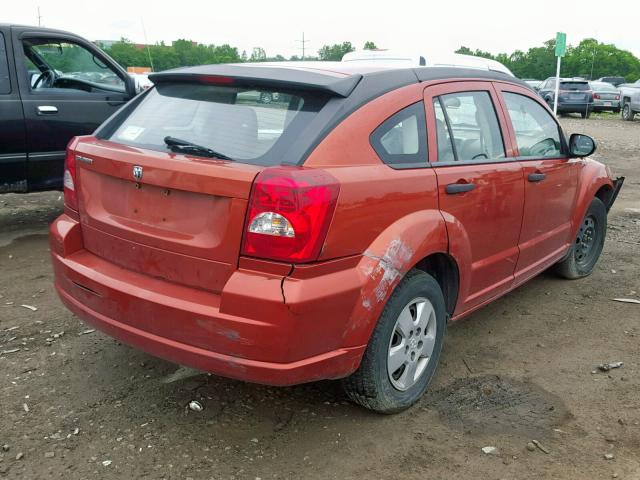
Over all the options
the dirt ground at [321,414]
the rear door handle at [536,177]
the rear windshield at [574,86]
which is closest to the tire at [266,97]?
the dirt ground at [321,414]

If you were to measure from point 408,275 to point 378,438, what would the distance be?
77 centimetres

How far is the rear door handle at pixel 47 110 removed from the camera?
240 inches

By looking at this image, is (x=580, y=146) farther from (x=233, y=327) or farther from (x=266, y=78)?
(x=233, y=327)

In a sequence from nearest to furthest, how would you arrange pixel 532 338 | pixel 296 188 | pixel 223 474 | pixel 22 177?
pixel 296 188, pixel 223 474, pixel 532 338, pixel 22 177

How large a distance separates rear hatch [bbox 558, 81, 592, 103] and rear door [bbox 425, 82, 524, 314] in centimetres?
2352

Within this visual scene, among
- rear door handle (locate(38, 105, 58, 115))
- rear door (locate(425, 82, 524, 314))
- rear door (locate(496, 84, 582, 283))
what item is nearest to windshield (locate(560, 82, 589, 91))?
rear door (locate(496, 84, 582, 283))

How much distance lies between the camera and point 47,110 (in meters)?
6.14

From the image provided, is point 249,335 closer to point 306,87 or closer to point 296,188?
point 296,188

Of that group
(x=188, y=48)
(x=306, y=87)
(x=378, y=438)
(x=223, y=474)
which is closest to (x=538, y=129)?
(x=306, y=87)

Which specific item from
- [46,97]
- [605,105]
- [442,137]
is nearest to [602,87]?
[605,105]

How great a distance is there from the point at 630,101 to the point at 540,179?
22.6 metres

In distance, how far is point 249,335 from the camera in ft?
8.26

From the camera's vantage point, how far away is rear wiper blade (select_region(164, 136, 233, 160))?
109 inches

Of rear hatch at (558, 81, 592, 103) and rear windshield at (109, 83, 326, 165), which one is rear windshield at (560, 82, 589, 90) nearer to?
rear hatch at (558, 81, 592, 103)
